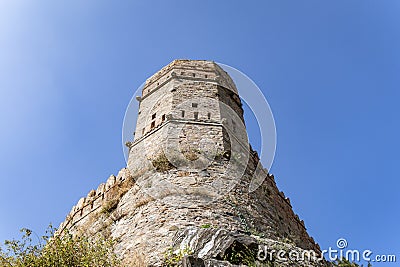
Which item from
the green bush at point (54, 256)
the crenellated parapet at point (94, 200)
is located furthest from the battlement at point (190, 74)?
the green bush at point (54, 256)

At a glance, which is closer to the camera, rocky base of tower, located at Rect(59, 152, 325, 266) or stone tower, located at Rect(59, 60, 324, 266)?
rocky base of tower, located at Rect(59, 152, 325, 266)

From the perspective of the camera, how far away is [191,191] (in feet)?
29.8

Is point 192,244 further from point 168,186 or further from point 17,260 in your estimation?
point 17,260

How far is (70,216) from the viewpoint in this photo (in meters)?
11.9

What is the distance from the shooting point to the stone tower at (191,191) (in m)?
7.59

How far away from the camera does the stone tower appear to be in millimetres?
7592

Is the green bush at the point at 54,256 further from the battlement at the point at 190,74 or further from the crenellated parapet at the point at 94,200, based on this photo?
the battlement at the point at 190,74

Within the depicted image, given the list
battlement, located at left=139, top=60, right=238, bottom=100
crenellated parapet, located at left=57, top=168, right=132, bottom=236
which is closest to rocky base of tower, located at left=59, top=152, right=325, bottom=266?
crenellated parapet, located at left=57, top=168, right=132, bottom=236

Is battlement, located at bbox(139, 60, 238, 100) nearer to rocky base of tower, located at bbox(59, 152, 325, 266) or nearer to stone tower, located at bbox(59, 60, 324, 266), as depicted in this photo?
stone tower, located at bbox(59, 60, 324, 266)

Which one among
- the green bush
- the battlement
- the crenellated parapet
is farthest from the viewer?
the battlement

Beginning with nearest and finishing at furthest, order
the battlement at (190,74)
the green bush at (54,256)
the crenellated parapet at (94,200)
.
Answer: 1. the green bush at (54,256)
2. the crenellated parapet at (94,200)
3. the battlement at (190,74)

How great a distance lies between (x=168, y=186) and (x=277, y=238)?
2623mm

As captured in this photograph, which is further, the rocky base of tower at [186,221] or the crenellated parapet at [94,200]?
the crenellated parapet at [94,200]

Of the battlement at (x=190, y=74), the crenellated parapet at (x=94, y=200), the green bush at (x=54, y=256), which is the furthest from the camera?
the battlement at (x=190, y=74)
